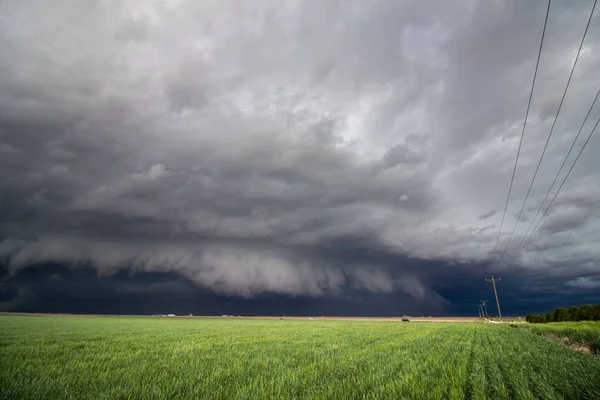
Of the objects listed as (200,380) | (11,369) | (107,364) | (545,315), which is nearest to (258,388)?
(200,380)

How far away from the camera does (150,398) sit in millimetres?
7984

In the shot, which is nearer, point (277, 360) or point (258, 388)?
point (258, 388)

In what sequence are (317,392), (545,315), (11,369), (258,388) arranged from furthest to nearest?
(545,315) < (11,369) < (258,388) < (317,392)

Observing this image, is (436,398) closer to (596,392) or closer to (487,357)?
(596,392)

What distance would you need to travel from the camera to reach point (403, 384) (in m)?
9.11

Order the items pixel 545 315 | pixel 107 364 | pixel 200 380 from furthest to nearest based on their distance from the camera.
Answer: pixel 545 315 < pixel 107 364 < pixel 200 380

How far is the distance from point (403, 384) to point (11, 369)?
589 inches

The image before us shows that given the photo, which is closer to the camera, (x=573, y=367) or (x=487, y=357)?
(x=573, y=367)

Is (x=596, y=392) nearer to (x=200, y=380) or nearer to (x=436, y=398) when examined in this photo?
(x=436, y=398)

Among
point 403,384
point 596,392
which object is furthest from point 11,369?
point 596,392

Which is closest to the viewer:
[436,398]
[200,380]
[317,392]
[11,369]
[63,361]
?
[436,398]

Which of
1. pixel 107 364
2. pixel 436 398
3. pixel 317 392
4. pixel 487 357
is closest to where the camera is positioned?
pixel 436 398

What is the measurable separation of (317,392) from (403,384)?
2695 mm

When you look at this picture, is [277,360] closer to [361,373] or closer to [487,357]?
[361,373]
